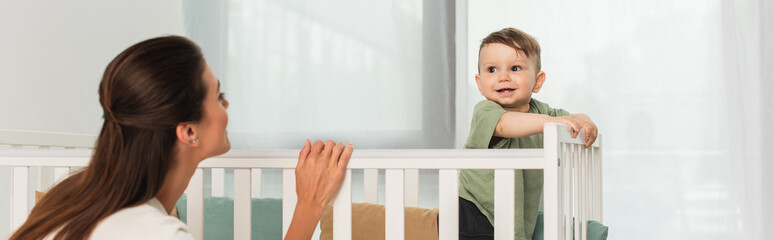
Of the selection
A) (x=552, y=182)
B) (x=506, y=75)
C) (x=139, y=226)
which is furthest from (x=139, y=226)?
(x=506, y=75)

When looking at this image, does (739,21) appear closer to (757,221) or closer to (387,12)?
(757,221)

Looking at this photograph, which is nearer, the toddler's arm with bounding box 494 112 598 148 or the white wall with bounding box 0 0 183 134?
the toddler's arm with bounding box 494 112 598 148

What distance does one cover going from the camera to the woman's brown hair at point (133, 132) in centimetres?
78

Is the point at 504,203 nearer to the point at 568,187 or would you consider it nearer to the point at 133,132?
the point at 568,187

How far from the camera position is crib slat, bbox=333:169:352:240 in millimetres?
994

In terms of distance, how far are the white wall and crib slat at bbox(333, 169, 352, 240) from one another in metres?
1.52

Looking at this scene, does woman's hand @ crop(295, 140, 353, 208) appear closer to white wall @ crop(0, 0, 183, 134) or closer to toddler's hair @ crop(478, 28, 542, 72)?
toddler's hair @ crop(478, 28, 542, 72)

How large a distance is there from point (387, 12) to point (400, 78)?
0.76 feet

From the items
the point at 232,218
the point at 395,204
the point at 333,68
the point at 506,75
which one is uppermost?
the point at 333,68

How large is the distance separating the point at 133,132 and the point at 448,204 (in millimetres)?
413

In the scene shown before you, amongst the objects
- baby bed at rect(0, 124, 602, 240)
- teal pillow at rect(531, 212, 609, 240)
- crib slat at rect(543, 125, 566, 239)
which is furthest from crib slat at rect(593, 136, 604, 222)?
crib slat at rect(543, 125, 566, 239)

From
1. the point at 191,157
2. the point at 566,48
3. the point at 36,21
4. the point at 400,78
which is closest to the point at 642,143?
the point at 566,48

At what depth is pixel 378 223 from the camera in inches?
59.1

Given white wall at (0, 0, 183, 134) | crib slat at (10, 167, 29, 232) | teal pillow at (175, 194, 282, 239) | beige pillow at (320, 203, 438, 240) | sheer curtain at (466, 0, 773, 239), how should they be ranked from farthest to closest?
white wall at (0, 0, 183, 134) < sheer curtain at (466, 0, 773, 239) < teal pillow at (175, 194, 282, 239) < beige pillow at (320, 203, 438, 240) < crib slat at (10, 167, 29, 232)
